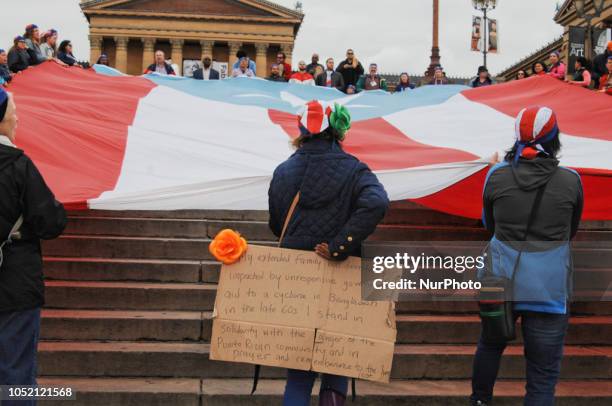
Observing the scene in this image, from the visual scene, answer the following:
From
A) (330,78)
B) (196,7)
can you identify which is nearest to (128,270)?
(330,78)

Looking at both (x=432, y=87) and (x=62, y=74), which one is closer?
(x=62, y=74)

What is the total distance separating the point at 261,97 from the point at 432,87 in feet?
8.00

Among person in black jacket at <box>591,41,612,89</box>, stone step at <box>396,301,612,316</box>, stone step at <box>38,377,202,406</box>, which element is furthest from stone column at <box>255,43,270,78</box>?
stone step at <box>38,377,202,406</box>

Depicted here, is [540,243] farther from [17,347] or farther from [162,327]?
[162,327]

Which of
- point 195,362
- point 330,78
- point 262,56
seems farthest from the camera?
point 262,56

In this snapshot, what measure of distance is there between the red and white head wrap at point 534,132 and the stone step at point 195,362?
6.15ft

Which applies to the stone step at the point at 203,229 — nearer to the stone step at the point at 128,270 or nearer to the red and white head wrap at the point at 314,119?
the stone step at the point at 128,270

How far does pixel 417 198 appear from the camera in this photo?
575 cm

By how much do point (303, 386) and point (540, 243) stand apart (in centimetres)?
133

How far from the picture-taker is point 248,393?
4703 mm

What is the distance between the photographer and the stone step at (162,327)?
520 cm

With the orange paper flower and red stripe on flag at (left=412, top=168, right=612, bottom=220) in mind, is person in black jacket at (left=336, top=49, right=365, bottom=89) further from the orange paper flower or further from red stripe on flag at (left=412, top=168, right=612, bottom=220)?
the orange paper flower

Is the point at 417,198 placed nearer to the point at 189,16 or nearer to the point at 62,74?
the point at 62,74

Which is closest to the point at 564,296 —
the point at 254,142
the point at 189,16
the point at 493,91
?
the point at 254,142
